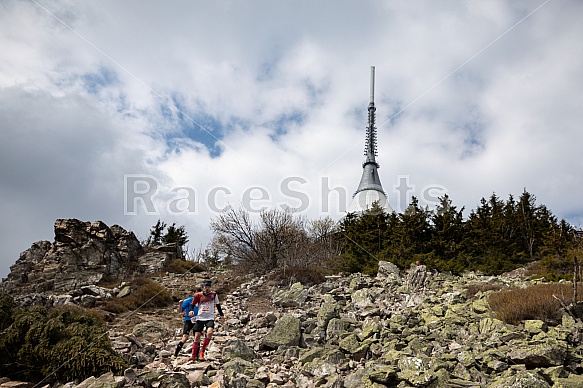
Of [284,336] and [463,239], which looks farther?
[463,239]

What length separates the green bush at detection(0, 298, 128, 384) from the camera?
766 cm

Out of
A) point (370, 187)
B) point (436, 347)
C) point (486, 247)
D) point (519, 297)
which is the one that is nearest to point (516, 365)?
point (436, 347)

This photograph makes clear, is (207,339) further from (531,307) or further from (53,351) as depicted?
(531,307)

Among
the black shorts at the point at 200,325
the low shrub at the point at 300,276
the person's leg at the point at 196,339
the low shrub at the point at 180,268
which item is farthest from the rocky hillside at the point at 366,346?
the low shrub at the point at 180,268

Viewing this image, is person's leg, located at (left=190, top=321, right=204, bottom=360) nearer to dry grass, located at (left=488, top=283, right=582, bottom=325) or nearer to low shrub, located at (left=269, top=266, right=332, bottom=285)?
dry grass, located at (left=488, top=283, right=582, bottom=325)

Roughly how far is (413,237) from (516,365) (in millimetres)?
16455

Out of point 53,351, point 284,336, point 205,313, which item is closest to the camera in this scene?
point 53,351

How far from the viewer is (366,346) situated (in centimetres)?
840

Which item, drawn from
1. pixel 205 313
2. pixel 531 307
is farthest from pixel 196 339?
pixel 531 307

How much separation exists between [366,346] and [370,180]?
60.2m

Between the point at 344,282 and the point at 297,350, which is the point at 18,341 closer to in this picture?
the point at 297,350

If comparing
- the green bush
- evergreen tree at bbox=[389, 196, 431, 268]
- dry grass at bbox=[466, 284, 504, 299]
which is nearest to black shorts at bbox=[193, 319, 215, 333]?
the green bush

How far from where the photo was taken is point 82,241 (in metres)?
22.7

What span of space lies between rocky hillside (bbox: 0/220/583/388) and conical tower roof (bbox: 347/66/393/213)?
45141mm
